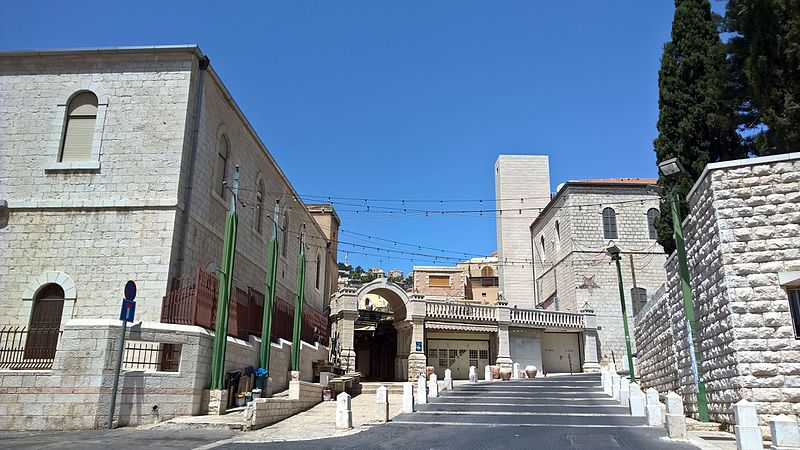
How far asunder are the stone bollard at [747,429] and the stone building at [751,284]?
171 cm

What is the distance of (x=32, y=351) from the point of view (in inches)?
510

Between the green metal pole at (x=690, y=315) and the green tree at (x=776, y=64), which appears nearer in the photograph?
the green metal pole at (x=690, y=315)

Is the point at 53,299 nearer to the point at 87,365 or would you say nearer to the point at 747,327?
the point at 87,365

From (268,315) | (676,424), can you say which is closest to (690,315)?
(676,424)

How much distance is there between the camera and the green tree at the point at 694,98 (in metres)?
16.9

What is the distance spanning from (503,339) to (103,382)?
23.8 metres

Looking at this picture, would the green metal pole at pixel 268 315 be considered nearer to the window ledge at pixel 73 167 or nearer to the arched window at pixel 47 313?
the arched window at pixel 47 313

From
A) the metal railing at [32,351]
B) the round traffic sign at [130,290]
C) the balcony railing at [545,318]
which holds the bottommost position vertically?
the metal railing at [32,351]

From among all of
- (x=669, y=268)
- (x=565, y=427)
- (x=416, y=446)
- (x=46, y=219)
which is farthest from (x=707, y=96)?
(x=46, y=219)

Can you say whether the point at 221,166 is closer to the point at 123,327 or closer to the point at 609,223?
the point at 123,327

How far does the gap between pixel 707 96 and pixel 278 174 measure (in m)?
16.9

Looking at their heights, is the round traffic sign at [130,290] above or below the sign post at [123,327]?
above

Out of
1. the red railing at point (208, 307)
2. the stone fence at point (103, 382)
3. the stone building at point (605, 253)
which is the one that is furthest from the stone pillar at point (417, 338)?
the stone fence at point (103, 382)

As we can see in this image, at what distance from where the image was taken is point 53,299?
1454cm
